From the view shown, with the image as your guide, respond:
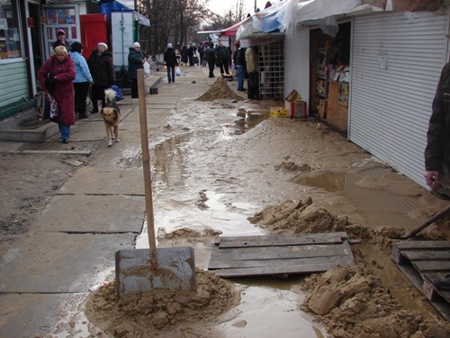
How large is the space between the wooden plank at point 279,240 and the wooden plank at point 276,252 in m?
0.07

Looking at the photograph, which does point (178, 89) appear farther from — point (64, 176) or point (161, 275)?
point (161, 275)

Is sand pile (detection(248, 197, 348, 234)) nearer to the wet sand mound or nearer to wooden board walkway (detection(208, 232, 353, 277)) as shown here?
wooden board walkway (detection(208, 232, 353, 277))

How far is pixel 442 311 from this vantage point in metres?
3.61

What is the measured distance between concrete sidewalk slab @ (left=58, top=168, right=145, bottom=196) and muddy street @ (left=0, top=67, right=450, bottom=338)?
0.6 inches

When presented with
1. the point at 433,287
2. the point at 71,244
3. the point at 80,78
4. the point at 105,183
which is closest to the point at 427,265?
the point at 433,287

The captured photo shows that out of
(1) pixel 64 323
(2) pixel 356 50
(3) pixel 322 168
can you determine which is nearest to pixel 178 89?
(2) pixel 356 50

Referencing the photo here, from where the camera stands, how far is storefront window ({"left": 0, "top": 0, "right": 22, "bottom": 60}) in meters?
11.4

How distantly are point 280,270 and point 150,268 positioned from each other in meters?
1.15

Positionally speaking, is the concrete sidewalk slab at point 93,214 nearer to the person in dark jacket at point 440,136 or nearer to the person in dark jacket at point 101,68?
the person in dark jacket at point 440,136

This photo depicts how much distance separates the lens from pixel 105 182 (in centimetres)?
709

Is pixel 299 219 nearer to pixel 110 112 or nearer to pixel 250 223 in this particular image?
pixel 250 223

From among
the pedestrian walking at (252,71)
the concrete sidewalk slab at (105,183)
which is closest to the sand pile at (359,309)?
the concrete sidewalk slab at (105,183)

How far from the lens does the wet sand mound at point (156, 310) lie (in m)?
3.47

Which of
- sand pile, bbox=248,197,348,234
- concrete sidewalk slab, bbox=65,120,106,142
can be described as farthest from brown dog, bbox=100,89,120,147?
sand pile, bbox=248,197,348,234
